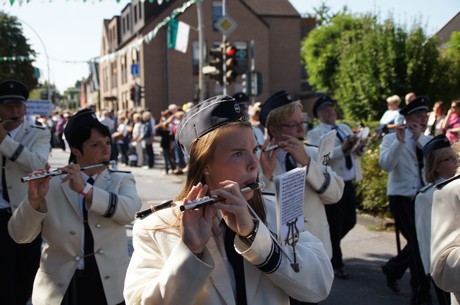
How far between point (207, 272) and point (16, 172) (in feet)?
11.2

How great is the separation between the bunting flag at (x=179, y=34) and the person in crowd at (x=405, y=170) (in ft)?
35.5

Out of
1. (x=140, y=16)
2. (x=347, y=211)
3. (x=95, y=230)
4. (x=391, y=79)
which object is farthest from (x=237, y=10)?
(x=95, y=230)

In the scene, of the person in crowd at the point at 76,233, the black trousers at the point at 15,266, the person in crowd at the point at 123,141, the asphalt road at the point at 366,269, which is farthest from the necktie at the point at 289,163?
the person in crowd at the point at 123,141

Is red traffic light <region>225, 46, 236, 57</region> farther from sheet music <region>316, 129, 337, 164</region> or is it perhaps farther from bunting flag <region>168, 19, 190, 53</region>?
sheet music <region>316, 129, 337, 164</region>

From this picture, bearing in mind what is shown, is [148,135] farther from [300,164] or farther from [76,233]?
[76,233]

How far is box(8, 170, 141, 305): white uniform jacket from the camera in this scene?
3.25 m

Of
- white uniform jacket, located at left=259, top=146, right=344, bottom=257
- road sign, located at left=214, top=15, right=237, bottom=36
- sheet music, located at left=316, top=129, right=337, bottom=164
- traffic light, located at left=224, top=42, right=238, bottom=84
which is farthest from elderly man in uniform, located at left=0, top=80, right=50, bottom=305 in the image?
road sign, located at left=214, top=15, right=237, bottom=36

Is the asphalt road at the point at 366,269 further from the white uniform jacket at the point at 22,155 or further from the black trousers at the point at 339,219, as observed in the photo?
the white uniform jacket at the point at 22,155

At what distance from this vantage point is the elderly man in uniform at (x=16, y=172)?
4273 millimetres

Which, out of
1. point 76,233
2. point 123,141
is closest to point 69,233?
point 76,233

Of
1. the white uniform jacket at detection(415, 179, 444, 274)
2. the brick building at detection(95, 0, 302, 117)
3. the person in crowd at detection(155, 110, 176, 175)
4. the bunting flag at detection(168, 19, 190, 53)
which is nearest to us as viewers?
the white uniform jacket at detection(415, 179, 444, 274)

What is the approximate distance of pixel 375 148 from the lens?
1020 cm

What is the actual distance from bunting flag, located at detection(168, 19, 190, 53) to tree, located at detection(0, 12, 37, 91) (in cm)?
2494

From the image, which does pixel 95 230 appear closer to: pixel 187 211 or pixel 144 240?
pixel 144 240
